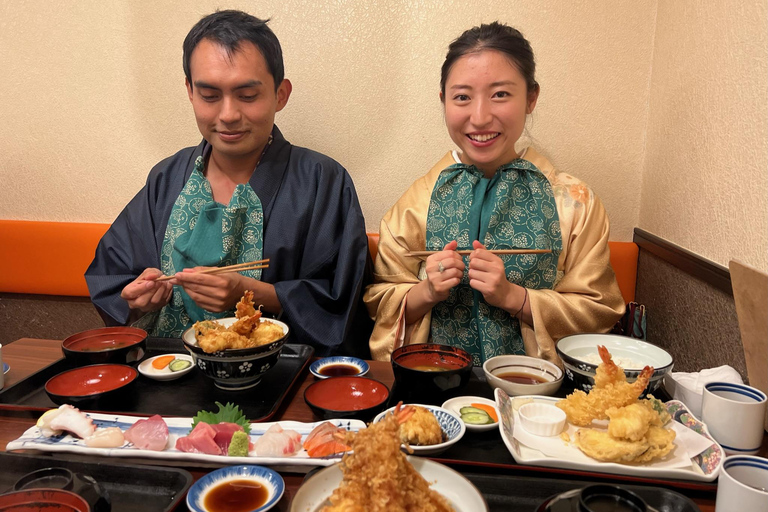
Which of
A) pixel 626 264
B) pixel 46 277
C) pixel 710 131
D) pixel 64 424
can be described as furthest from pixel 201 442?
pixel 46 277

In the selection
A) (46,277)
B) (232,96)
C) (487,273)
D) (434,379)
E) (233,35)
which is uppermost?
(233,35)

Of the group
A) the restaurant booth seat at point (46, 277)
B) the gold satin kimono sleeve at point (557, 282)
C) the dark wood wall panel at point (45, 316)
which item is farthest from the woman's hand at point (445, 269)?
the dark wood wall panel at point (45, 316)

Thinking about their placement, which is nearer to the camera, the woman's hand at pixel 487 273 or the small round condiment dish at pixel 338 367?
the small round condiment dish at pixel 338 367

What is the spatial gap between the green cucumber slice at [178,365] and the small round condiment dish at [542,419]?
3.09 feet

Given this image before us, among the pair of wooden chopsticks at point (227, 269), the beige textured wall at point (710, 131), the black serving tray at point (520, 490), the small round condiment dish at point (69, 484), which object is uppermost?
the beige textured wall at point (710, 131)

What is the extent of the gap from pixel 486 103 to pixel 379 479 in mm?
1460

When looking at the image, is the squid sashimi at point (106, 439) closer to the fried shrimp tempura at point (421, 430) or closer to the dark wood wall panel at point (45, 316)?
the fried shrimp tempura at point (421, 430)

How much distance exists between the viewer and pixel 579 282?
199 cm

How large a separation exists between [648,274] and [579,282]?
605 millimetres

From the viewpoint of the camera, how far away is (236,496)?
0.96 metres

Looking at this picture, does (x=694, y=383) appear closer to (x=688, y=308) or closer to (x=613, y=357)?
(x=613, y=357)

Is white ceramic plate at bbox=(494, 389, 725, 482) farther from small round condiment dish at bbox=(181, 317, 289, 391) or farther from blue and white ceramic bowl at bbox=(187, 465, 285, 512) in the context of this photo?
small round condiment dish at bbox=(181, 317, 289, 391)

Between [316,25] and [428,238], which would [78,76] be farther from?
[428,238]

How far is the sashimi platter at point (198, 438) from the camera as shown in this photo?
109 cm
